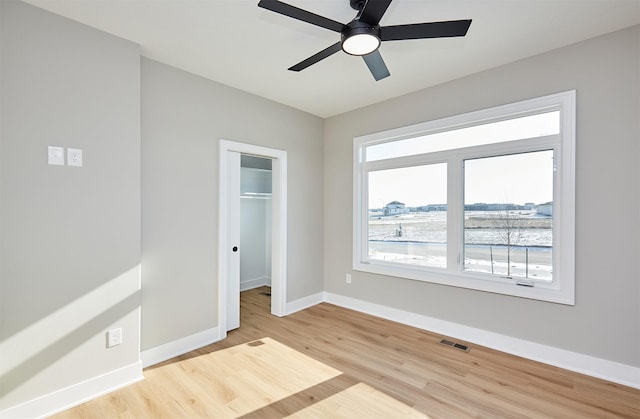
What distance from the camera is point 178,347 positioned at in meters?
2.78

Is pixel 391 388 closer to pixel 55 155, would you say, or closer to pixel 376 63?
pixel 376 63

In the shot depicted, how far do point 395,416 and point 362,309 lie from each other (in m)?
2.02

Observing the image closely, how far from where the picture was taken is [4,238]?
184 cm

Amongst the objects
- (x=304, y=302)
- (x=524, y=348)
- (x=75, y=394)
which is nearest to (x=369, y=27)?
(x=524, y=348)

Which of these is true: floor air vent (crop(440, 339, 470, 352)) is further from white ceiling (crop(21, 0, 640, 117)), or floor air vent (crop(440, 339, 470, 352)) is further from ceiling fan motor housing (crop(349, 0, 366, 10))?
ceiling fan motor housing (crop(349, 0, 366, 10))

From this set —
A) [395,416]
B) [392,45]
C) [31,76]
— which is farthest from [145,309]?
[392,45]

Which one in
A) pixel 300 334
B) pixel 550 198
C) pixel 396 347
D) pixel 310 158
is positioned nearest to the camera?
pixel 550 198

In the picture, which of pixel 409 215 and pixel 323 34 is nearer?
pixel 323 34

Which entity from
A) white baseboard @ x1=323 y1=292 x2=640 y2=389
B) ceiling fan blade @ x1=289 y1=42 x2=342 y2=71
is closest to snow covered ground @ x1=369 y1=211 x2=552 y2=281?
white baseboard @ x1=323 y1=292 x2=640 y2=389

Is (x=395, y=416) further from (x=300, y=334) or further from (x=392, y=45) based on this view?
(x=392, y=45)

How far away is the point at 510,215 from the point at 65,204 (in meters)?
3.90

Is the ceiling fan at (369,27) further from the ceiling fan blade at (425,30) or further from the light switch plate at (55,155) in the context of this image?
the light switch plate at (55,155)

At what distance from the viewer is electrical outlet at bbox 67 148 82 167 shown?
208 cm

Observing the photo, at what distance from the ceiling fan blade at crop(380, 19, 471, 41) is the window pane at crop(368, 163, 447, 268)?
1.84 metres
